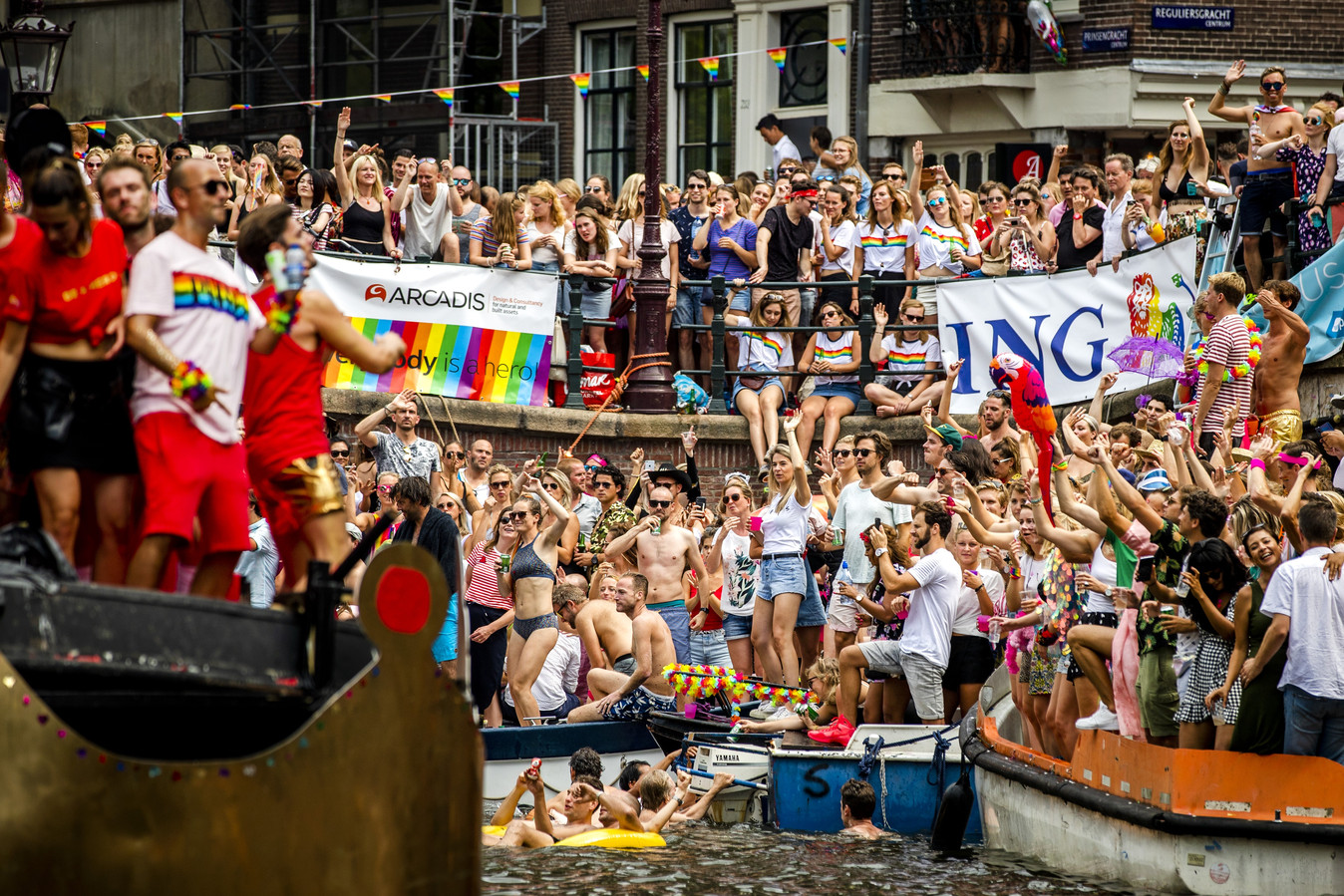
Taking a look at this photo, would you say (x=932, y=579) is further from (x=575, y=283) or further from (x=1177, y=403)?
(x=575, y=283)

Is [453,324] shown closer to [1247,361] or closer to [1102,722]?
[1247,361]

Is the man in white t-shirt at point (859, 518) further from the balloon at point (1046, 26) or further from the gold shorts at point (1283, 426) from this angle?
the balloon at point (1046, 26)

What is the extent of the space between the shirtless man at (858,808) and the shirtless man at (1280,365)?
11.6 ft

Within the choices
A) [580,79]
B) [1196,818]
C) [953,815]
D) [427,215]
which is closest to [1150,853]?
[1196,818]

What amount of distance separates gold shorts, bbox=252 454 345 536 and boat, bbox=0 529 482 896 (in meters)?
1.16

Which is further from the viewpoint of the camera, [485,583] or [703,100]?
[703,100]

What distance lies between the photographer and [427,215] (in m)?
16.5

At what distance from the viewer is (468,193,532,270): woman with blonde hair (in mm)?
16516

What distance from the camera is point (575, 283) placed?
16422mm

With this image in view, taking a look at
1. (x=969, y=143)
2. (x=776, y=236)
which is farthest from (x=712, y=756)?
(x=969, y=143)

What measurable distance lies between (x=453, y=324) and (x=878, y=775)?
6.64m

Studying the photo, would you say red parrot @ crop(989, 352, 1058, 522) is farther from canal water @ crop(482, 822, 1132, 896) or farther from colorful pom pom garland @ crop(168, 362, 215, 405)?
colorful pom pom garland @ crop(168, 362, 215, 405)

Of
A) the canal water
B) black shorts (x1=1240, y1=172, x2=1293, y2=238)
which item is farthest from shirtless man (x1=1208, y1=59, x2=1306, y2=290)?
the canal water

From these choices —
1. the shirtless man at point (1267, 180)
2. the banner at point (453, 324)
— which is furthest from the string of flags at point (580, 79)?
the shirtless man at point (1267, 180)
